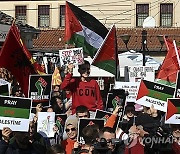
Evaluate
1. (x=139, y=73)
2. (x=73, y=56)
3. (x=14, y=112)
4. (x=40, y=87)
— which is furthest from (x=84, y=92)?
(x=139, y=73)

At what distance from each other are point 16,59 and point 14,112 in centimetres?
299

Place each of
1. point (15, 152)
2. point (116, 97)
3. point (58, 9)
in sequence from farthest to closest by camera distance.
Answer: point (58, 9) < point (116, 97) < point (15, 152)

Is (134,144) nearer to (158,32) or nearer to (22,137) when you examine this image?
(22,137)

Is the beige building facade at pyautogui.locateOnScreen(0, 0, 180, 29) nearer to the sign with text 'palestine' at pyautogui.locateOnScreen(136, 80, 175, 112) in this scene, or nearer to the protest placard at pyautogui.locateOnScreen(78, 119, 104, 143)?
the sign with text 'palestine' at pyautogui.locateOnScreen(136, 80, 175, 112)

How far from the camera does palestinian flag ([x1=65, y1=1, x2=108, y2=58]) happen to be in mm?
13656

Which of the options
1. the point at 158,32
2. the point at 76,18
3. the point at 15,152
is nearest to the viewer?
the point at 15,152

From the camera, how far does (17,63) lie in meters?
11.0

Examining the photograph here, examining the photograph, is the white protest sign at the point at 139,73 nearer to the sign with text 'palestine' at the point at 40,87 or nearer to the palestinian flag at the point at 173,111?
the sign with text 'palestine' at the point at 40,87

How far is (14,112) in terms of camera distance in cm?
814

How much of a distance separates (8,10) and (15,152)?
4282 cm

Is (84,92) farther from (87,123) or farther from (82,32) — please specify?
(82,32)

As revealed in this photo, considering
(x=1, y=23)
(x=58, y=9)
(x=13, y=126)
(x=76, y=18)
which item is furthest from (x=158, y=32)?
(x=13, y=126)

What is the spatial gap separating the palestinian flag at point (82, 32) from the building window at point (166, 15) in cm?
3357

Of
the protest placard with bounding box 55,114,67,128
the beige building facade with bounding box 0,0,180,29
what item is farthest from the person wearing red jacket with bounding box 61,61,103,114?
the beige building facade with bounding box 0,0,180,29
